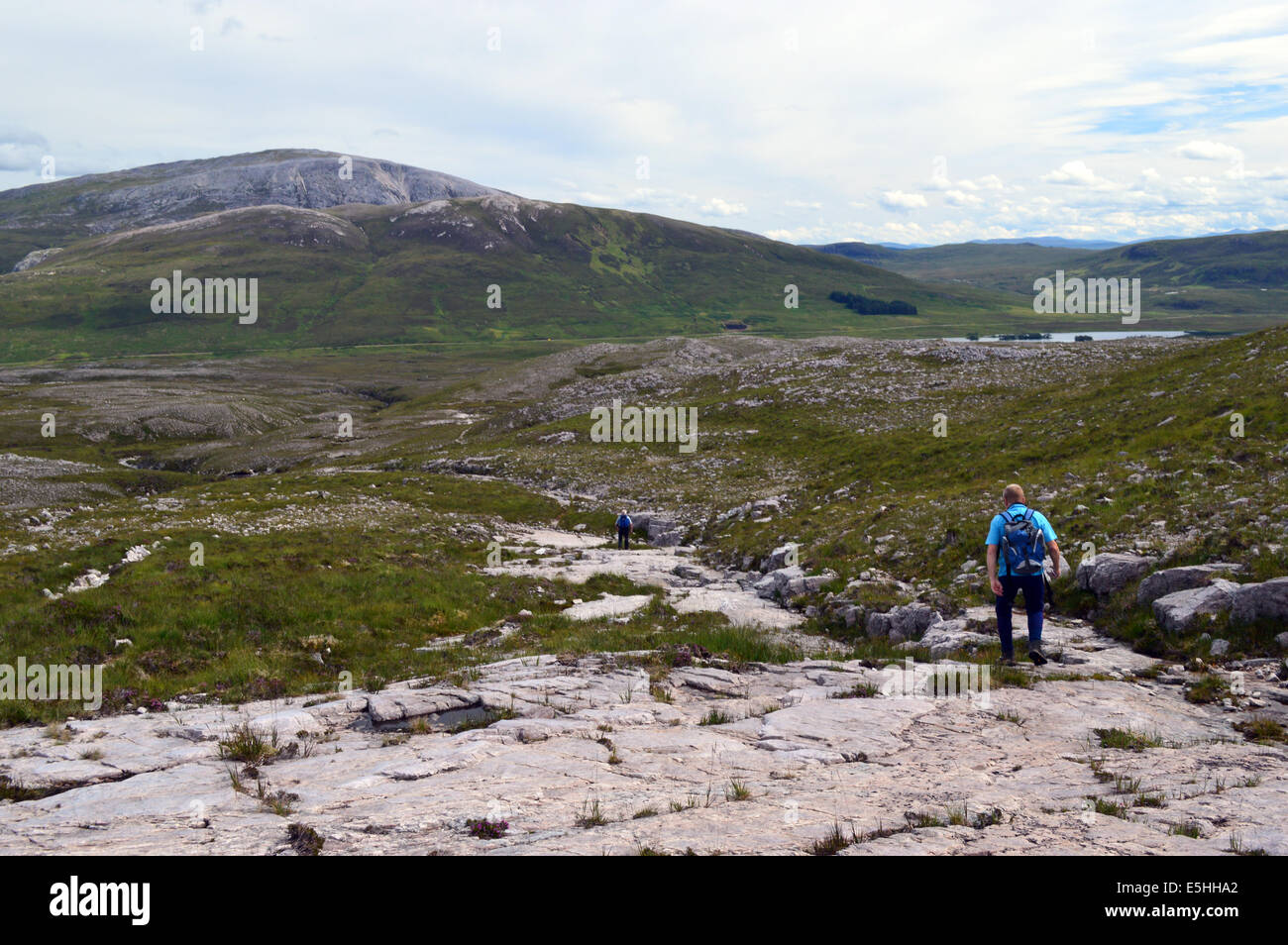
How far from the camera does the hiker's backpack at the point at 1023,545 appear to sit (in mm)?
15055

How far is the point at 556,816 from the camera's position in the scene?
320 inches

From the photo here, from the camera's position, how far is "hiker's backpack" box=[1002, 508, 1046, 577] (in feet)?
49.4

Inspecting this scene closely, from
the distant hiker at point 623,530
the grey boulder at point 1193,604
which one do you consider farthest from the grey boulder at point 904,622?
the distant hiker at point 623,530

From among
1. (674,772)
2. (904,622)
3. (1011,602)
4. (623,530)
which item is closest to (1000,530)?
(1011,602)

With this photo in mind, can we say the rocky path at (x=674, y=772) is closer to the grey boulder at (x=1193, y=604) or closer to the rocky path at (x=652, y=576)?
the grey boulder at (x=1193, y=604)

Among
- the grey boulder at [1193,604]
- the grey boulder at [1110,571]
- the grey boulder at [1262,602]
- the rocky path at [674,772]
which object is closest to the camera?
the rocky path at [674,772]

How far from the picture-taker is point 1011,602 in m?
15.0

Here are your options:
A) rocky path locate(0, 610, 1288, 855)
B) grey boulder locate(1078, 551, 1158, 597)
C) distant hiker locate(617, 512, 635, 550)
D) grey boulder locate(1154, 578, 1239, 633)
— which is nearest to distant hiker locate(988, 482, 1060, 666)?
rocky path locate(0, 610, 1288, 855)

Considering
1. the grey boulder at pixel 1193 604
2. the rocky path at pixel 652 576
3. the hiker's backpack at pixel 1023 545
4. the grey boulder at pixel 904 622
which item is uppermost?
the hiker's backpack at pixel 1023 545

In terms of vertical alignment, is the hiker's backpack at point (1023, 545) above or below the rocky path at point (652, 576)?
above

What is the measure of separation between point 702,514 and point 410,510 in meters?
19.1

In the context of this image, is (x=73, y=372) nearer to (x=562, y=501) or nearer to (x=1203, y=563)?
(x=562, y=501)

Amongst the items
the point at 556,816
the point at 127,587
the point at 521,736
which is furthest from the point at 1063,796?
the point at 127,587

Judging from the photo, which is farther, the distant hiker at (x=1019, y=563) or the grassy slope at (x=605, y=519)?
the grassy slope at (x=605, y=519)
